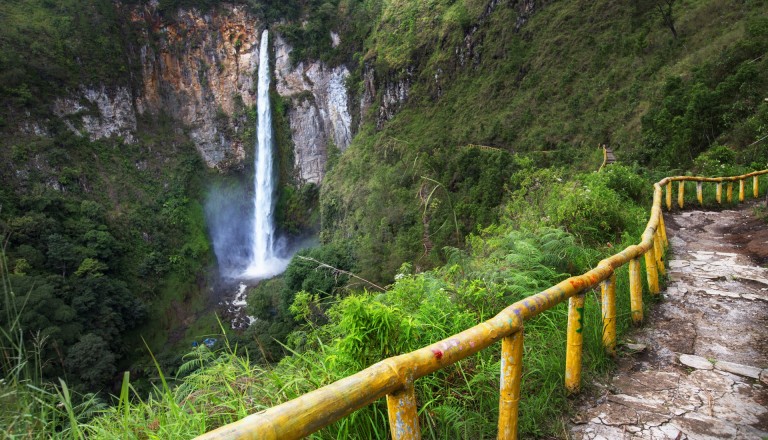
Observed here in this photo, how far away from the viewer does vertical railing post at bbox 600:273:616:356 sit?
256 centimetres

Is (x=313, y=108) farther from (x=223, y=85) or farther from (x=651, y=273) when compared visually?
(x=651, y=273)

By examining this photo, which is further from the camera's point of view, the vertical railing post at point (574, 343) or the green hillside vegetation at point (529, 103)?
the green hillside vegetation at point (529, 103)

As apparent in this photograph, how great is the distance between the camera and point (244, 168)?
41625 mm

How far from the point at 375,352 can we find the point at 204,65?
46.9m

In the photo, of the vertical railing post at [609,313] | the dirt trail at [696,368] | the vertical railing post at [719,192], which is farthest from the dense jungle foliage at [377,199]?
the vertical railing post at [719,192]

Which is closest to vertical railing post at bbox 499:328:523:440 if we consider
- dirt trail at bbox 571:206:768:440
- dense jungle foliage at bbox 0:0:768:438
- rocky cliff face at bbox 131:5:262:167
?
dense jungle foliage at bbox 0:0:768:438

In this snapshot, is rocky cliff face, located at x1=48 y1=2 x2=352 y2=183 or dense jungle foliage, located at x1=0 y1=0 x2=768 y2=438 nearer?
dense jungle foliage, located at x1=0 y1=0 x2=768 y2=438

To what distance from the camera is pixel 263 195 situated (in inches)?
1519

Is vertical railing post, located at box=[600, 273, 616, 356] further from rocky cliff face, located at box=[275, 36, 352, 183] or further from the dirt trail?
rocky cliff face, located at box=[275, 36, 352, 183]

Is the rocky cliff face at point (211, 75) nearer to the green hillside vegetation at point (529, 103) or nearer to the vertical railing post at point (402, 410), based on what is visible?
the green hillside vegetation at point (529, 103)

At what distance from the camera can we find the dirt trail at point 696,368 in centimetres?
198

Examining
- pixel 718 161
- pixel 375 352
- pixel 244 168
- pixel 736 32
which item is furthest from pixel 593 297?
pixel 244 168

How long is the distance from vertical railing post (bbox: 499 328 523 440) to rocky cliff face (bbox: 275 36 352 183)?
1531 inches

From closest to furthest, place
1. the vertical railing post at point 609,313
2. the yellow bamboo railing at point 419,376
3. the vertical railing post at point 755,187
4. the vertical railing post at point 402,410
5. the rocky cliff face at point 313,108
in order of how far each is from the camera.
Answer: the yellow bamboo railing at point 419,376 → the vertical railing post at point 402,410 → the vertical railing post at point 609,313 → the vertical railing post at point 755,187 → the rocky cliff face at point 313,108
